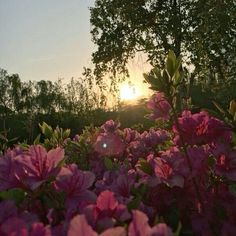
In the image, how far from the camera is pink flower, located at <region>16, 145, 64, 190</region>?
1471 mm

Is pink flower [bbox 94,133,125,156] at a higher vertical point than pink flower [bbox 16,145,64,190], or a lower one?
lower

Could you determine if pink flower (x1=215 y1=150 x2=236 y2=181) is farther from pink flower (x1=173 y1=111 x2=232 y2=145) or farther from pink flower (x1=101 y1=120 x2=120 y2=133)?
pink flower (x1=101 y1=120 x2=120 y2=133)

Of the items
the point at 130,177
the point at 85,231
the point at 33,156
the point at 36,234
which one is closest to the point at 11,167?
the point at 33,156

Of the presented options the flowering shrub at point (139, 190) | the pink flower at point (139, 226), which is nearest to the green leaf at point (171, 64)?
the flowering shrub at point (139, 190)

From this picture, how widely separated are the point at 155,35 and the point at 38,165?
93.1ft

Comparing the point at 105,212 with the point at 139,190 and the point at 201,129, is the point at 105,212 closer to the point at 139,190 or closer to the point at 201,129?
the point at 139,190

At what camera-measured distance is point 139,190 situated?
5.81 ft

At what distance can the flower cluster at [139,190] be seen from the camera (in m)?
1.24

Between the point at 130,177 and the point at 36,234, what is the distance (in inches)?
35.2

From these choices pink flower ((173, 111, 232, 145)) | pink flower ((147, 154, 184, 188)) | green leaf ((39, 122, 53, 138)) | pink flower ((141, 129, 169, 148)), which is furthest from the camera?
green leaf ((39, 122, 53, 138))

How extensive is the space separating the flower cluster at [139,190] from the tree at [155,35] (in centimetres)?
2585

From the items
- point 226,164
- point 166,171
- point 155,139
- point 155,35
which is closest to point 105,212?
point 166,171

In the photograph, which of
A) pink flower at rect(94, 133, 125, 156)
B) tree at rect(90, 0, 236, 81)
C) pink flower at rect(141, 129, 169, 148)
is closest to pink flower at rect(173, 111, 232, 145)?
pink flower at rect(141, 129, 169, 148)

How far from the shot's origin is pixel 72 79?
126 feet
